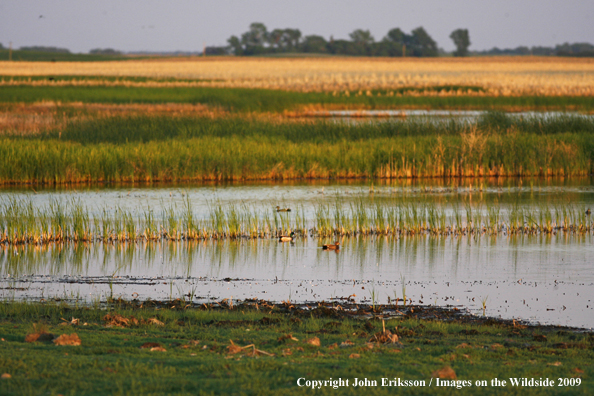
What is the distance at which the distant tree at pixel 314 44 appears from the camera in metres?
171

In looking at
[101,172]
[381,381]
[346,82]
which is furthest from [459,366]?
[346,82]

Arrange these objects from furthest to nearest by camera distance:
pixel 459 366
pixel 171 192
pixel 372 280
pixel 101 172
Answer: pixel 101 172 < pixel 171 192 < pixel 372 280 < pixel 459 366

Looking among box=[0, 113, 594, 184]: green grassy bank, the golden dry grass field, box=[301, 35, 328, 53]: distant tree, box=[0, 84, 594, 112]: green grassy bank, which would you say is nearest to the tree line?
box=[301, 35, 328, 53]: distant tree

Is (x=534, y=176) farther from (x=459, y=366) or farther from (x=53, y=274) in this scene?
(x=459, y=366)

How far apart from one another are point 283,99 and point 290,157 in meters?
23.2

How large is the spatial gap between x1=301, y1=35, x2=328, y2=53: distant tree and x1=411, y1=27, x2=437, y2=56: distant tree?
19.9 m

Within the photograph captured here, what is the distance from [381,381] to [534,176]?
22877 millimetres

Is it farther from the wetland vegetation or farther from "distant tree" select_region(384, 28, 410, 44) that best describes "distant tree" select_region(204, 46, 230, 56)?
the wetland vegetation

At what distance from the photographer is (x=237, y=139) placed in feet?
96.2

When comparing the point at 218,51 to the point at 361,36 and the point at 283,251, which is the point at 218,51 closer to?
the point at 361,36

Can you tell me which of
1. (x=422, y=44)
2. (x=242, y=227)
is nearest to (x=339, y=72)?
(x=422, y=44)

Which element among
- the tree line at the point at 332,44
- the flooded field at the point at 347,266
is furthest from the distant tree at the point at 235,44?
the flooded field at the point at 347,266

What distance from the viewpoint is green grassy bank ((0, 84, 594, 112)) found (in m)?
48.9

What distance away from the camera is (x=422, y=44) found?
166 m
